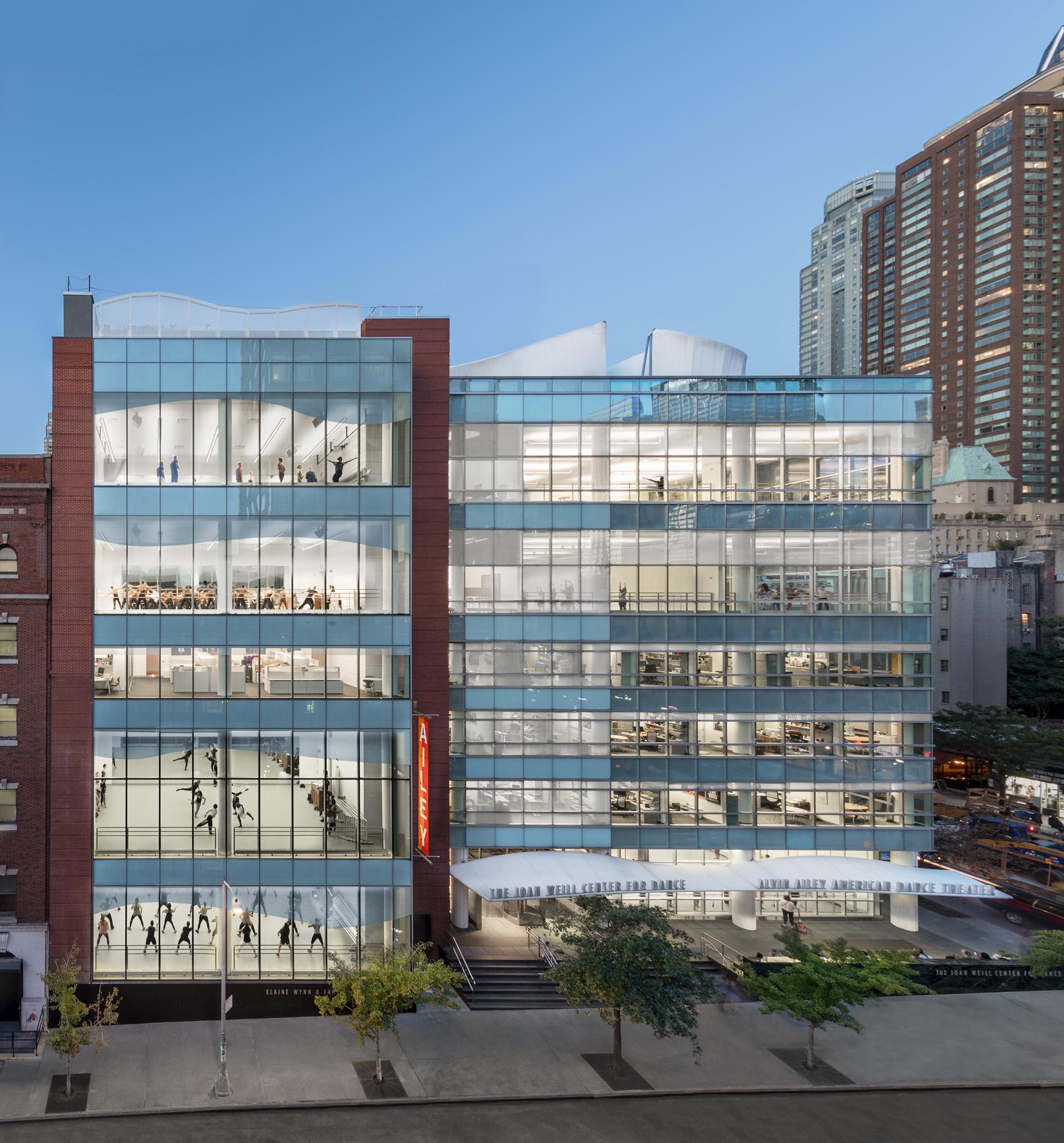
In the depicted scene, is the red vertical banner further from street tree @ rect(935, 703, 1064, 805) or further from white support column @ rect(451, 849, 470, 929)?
street tree @ rect(935, 703, 1064, 805)

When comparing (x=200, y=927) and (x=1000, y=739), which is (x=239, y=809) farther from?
(x=1000, y=739)

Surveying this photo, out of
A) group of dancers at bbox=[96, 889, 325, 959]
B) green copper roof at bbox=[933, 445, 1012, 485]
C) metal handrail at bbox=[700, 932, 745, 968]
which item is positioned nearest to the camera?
group of dancers at bbox=[96, 889, 325, 959]

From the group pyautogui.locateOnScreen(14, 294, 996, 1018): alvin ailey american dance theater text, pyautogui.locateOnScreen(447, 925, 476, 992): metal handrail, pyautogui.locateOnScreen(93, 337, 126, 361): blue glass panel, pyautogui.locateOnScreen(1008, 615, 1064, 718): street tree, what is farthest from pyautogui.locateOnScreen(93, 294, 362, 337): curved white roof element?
pyautogui.locateOnScreen(1008, 615, 1064, 718): street tree

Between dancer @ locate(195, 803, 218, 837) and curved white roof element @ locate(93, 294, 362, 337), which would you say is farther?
curved white roof element @ locate(93, 294, 362, 337)

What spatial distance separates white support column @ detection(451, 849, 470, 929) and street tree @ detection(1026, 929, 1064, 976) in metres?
23.3

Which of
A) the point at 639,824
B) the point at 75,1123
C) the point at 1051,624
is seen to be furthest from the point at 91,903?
the point at 1051,624

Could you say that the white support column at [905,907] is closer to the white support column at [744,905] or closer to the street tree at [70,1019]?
the white support column at [744,905]

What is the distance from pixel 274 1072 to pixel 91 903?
423 inches

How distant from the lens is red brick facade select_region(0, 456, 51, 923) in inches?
1244

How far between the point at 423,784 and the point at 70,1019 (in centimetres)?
1354

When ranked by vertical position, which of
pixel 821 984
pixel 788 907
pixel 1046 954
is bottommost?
pixel 788 907

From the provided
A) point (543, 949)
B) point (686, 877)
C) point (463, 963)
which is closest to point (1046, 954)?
point (686, 877)

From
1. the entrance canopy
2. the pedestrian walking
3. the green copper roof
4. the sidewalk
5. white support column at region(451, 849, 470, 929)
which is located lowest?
the sidewalk

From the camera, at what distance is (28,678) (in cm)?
3203
